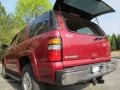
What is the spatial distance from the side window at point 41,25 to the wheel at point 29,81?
2.86 feet

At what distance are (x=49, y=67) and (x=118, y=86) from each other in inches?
129

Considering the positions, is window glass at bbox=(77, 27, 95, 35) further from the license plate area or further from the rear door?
the license plate area

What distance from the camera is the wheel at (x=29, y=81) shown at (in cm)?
633

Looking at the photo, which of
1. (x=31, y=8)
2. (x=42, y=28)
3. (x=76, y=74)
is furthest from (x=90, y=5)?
(x=31, y=8)

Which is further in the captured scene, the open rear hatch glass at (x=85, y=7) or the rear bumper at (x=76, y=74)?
the open rear hatch glass at (x=85, y=7)

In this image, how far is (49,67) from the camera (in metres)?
5.63

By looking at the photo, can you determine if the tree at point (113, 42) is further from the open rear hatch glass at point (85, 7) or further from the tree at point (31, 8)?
the open rear hatch glass at point (85, 7)

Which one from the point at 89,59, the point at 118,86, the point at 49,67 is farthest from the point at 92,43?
the point at 118,86

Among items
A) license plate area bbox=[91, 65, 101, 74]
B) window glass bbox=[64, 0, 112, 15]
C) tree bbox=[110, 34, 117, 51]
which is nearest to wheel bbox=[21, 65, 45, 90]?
license plate area bbox=[91, 65, 101, 74]

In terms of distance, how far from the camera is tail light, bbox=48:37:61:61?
18.5 feet

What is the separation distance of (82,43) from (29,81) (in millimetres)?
1643

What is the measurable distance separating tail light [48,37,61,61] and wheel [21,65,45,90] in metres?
0.95

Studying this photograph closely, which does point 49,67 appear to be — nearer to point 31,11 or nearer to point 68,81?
point 68,81

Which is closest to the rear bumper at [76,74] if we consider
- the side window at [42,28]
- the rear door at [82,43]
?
the rear door at [82,43]
